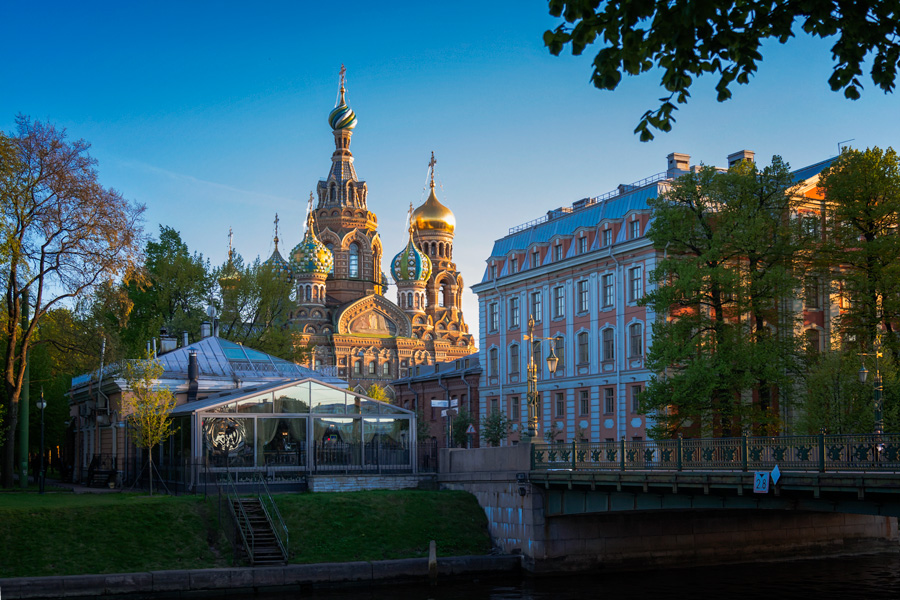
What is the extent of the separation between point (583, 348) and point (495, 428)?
22.0 feet

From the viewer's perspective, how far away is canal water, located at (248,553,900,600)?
2828cm

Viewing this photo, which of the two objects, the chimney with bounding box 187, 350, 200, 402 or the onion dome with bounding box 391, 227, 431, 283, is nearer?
the chimney with bounding box 187, 350, 200, 402

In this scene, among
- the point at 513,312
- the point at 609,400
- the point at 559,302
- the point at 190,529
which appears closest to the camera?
the point at 190,529

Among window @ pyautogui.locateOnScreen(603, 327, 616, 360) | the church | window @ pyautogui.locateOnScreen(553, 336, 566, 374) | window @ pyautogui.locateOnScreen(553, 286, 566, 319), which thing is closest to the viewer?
window @ pyautogui.locateOnScreen(603, 327, 616, 360)

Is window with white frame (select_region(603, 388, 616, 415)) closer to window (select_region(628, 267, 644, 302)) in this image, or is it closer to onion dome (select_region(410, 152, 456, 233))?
window (select_region(628, 267, 644, 302))

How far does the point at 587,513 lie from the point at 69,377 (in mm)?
42259

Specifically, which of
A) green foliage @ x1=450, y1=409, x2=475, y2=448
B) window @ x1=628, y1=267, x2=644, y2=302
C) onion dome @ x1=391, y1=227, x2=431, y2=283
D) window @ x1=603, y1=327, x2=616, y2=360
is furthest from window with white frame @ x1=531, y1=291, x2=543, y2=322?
onion dome @ x1=391, y1=227, x2=431, y2=283

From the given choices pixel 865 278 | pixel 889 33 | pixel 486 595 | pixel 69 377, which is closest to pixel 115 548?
pixel 486 595

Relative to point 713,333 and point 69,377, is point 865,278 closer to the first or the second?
point 713,333

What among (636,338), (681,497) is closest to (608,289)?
(636,338)

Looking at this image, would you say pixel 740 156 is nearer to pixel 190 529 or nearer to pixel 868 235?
pixel 868 235

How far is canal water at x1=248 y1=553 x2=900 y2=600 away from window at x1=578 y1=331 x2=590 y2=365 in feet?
66.3

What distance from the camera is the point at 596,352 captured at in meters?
52.6

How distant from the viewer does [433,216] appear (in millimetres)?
130750
